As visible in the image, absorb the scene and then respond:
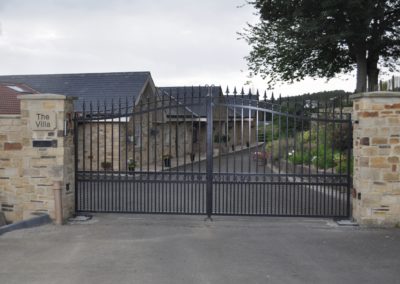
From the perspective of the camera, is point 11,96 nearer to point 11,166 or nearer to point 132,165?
point 132,165

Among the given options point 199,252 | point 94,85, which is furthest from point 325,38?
point 199,252

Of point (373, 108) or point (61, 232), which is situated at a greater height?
point (373, 108)

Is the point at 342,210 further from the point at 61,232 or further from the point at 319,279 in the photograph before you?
the point at 61,232

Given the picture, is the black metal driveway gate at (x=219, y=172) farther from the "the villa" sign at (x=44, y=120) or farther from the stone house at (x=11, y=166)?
the stone house at (x=11, y=166)

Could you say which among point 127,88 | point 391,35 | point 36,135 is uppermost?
point 391,35

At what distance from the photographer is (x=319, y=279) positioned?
5941 mm

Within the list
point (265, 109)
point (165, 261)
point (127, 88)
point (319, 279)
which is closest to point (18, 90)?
point (127, 88)

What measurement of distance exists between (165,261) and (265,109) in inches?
148

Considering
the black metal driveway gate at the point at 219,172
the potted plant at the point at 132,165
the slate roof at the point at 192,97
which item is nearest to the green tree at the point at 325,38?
the slate roof at the point at 192,97

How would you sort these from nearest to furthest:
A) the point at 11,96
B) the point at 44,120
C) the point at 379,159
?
1. the point at 379,159
2. the point at 44,120
3. the point at 11,96

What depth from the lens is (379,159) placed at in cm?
870

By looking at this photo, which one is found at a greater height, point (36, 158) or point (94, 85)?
point (94, 85)

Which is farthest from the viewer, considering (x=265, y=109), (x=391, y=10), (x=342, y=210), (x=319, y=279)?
(x=391, y=10)

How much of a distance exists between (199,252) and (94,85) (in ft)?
63.5
